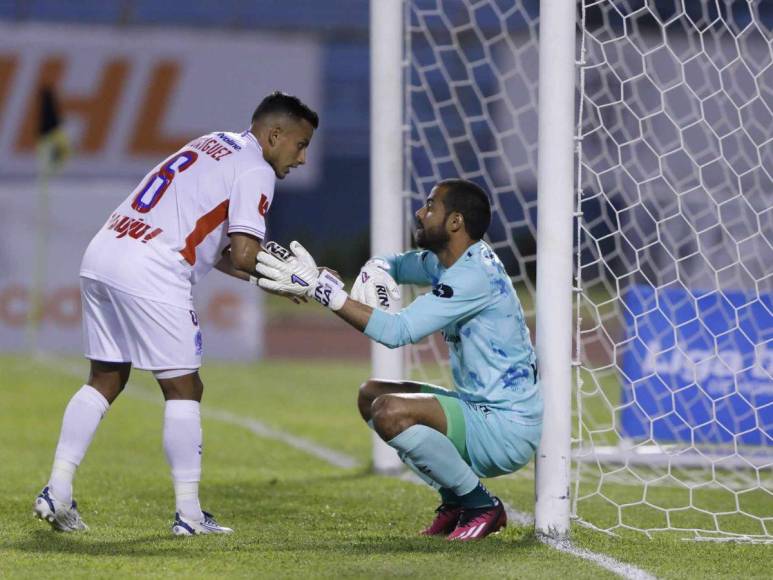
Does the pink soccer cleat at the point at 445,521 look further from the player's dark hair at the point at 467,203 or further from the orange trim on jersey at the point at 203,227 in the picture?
the orange trim on jersey at the point at 203,227

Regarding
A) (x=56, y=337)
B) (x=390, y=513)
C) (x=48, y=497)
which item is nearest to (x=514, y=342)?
(x=390, y=513)

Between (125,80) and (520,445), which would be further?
(125,80)

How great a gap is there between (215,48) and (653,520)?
758 inches

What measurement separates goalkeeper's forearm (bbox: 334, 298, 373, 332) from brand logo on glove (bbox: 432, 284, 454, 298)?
272 millimetres

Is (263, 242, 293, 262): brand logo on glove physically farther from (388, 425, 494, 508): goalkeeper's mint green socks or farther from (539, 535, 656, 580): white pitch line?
(539, 535, 656, 580): white pitch line

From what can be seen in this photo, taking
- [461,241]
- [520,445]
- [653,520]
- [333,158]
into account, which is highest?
[333,158]

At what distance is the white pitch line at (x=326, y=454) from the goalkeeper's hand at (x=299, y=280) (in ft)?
4.14

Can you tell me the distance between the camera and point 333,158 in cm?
3088

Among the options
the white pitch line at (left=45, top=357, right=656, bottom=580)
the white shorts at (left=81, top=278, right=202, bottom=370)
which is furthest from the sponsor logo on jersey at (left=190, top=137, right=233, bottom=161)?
the white pitch line at (left=45, top=357, right=656, bottom=580)

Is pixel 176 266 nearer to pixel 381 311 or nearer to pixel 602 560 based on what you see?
pixel 381 311

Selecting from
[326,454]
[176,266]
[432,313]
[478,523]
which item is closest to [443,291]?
[432,313]

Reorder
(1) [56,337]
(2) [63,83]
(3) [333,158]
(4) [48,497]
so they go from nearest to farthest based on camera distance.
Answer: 1. (4) [48,497]
2. (1) [56,337]
3. (2) [63,83]
4. (3) [333,158]

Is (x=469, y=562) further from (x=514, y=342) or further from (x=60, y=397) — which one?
(x=60, y=397)

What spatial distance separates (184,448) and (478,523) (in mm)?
1156
